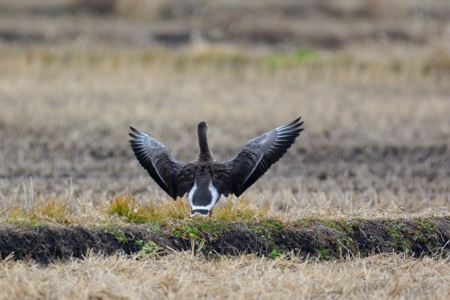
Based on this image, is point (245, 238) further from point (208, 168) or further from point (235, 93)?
point (235, 93)

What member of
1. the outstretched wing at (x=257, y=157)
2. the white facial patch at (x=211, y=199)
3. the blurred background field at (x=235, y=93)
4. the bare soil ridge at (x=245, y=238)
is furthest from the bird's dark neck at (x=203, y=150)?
the blurred background field at (x=235, y=93)

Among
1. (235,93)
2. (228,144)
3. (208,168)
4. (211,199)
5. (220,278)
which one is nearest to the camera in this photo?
(220,278)

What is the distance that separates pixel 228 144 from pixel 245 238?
19.0 feet

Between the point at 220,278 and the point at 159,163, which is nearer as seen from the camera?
the point at 220,278

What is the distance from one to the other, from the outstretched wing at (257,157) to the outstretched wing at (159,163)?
0.49 meters

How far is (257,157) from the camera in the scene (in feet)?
27.6

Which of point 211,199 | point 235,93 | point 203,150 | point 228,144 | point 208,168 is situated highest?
point 203,150

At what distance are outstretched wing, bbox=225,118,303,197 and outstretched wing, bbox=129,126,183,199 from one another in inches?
19.3

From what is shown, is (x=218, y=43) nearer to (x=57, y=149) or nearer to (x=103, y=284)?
(x=57, y=149)

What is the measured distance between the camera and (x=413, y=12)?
27.6 metres

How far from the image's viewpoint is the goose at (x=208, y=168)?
26.1 feet

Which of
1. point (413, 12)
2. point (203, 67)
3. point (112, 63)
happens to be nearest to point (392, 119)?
point (203, 67)

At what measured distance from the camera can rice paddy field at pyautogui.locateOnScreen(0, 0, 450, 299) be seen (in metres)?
7.11

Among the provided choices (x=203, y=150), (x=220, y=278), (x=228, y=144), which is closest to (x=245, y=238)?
(x=203, y=150)
